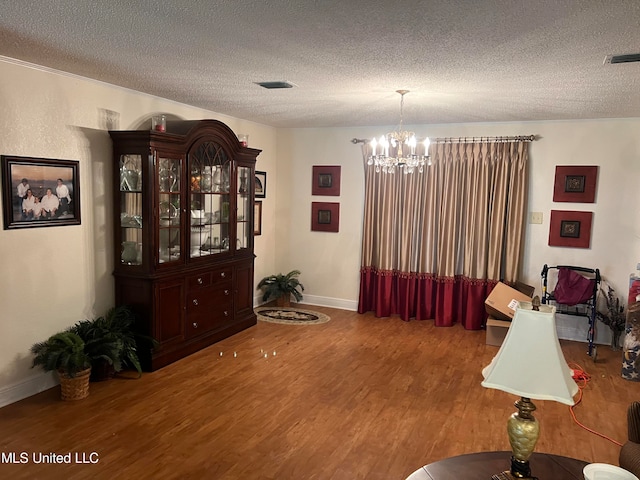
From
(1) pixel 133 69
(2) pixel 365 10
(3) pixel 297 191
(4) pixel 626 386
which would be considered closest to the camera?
(2) pixel 365 10

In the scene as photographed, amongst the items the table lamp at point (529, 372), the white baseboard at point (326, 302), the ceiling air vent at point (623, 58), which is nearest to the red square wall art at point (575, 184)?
the ceiling air vent at point (623, 58)

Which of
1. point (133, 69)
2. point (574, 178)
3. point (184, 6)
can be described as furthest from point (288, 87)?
point (574, 178)

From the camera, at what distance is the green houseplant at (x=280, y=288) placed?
6508 mm

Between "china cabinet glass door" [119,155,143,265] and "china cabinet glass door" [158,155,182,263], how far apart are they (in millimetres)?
172

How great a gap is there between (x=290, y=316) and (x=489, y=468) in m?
4.46

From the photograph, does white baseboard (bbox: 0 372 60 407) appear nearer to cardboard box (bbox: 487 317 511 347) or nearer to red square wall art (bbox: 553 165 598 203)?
cardboard box (bbox: 487 317 511 347)

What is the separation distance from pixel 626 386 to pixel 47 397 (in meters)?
4.81

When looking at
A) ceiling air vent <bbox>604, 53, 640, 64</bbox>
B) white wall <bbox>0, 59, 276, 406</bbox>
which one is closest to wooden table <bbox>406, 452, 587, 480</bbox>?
ceiling air vent <bbox>604, 53, 640, 64</bbox>

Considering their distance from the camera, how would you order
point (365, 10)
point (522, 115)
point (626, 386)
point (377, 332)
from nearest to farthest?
point (365, 10) < point (626, 386) < point (522, 115) < point (377, 332)

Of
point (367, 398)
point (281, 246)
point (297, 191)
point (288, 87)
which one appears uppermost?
point (288, 87)

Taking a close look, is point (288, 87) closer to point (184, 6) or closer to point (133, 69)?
point (133, 69)

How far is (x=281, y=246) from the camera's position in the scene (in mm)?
6945

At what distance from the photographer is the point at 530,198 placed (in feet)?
18.2

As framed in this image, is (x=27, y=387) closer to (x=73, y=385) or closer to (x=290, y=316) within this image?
(x=73, y=385)
